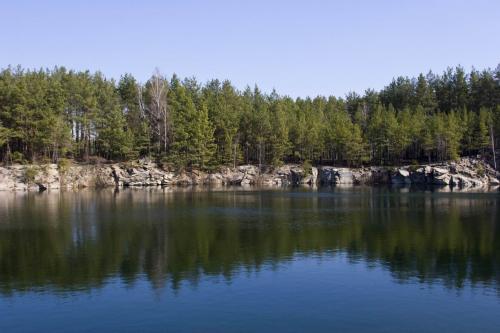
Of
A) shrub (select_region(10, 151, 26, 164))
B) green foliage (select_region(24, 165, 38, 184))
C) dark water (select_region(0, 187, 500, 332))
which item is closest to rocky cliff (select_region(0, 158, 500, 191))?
green foliage (select_region(24, 165, 38, 184))

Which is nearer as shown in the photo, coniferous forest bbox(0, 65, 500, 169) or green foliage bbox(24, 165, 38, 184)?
green foliage bbox(24, 165, 38, 184)

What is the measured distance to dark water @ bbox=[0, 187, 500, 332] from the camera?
2614 cm

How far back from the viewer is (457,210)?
70125 millimetres

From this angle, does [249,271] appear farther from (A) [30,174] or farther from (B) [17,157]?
(B) [17,157]

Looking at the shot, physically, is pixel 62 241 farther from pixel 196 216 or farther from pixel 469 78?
pixel 469 78

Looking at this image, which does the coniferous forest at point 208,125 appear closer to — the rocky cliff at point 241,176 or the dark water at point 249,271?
the rocky cliff at point 241,176

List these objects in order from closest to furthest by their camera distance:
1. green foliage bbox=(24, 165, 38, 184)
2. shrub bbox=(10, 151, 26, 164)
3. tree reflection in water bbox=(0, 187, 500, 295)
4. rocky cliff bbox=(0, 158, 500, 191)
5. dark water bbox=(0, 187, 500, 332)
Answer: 1. dark water bbox=(0, 187, 500, 332)
2. tree reflection in water bbox=(0, 187, 500, 295)
3. green foliage bbox=(24, 165, 38, 184)
4. rocky cliff bbox=(0, 158, 500, 191)
5. shrub bbox=(10, 151, 26, 164)

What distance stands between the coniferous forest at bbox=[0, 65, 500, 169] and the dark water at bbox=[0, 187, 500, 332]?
53131mm

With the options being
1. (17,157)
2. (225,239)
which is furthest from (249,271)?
(17,157)

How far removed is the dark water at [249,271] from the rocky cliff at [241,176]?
43.7 metres

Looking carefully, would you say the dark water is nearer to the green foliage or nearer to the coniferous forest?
the green foliage

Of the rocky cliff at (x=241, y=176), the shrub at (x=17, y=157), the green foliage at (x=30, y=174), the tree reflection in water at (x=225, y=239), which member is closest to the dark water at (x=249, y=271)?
the tree reflection in water at (x=225, y=239)

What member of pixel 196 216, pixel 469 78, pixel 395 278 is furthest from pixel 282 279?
pixel 469 78

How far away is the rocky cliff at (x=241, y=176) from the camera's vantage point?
110 m
